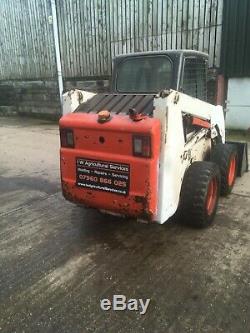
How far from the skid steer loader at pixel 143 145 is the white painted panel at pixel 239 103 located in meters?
5.53

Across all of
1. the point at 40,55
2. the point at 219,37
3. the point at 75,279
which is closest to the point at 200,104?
the point at 75,279

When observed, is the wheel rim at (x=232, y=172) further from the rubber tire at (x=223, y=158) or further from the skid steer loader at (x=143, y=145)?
the skid steer loader at (x=143, y=145)

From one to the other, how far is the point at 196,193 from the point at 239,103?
22.2 ft

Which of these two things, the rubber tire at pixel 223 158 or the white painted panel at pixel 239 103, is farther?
the white painted panel at pixel 239 103

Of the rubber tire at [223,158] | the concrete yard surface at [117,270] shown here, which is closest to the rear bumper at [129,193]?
the concrete yard surface at [117,270]

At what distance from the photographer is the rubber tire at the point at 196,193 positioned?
375cm

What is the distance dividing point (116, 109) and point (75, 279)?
6.13ft

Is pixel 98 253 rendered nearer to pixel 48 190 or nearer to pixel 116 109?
pixel 116 109

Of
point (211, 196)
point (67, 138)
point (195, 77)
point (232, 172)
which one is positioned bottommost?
point (232, 172)

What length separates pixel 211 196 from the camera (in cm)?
412

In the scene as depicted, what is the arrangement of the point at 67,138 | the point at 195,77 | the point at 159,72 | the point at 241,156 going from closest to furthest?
the point at 67,138 < the point at 159,72 < the point at 195,77 < the point at 241,156

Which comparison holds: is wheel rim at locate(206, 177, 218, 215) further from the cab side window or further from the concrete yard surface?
the cab side window

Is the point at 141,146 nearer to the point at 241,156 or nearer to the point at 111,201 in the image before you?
the point at 111,201

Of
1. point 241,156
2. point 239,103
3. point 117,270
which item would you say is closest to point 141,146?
point 117,270
